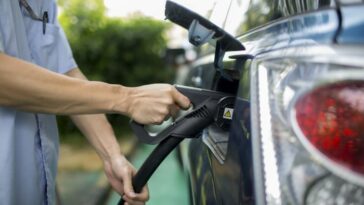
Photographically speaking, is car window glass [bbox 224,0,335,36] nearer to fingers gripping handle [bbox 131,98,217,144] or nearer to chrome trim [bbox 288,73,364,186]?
chrome trim [bbox 288,73,364,186]

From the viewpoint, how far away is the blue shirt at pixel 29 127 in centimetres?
157

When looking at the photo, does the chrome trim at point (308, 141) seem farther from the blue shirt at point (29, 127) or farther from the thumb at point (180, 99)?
the blue shirt at point (29, 127)

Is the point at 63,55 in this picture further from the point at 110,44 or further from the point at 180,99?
the point at 110,44

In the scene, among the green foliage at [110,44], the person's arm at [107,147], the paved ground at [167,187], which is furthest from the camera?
the green foliage at [110,44]

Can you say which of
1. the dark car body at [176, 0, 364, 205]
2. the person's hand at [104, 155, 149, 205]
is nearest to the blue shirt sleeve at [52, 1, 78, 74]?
the person's hand at [104, 155, 149, 205]

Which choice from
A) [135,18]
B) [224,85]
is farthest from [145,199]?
[135,18]

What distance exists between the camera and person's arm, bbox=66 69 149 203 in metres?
1.91

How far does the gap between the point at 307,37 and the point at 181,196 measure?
149 inches

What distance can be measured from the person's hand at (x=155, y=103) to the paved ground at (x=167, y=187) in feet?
8.47

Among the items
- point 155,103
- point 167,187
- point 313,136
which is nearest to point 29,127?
point 155,103

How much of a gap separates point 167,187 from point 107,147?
10.3 feet

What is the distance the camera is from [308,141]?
3.38 feet

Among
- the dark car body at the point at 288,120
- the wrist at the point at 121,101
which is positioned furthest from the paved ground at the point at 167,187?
the dark car body at the point at 288,120

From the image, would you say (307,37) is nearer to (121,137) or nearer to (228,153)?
(228,153)
